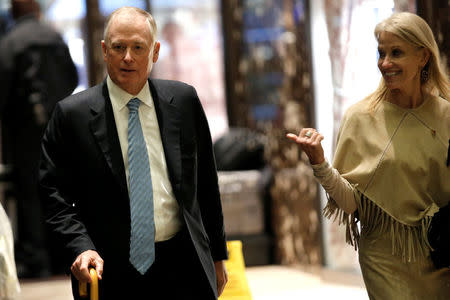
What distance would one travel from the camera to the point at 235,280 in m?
4.01

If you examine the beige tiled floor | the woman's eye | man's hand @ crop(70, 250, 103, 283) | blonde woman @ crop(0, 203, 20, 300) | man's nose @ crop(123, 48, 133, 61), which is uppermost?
man's nose @ crop(123, 48, 133, 61)

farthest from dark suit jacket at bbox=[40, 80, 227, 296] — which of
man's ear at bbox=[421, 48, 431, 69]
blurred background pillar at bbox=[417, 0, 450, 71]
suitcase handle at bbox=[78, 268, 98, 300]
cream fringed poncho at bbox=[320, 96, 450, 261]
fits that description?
blurred background pillar at bbox=[417, 0, 450, 71]

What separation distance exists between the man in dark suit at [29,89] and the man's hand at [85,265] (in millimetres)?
4220

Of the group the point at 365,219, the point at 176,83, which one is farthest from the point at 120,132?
the point at 365,219

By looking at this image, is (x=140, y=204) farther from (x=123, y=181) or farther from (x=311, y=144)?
(x=311, y=144)

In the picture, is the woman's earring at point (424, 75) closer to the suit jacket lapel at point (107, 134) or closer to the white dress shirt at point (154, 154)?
the white dress shirt at point (154, 154)

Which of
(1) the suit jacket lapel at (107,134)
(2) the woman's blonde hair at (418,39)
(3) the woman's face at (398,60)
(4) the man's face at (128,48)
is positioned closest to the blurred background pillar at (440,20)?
(2) the woman's blonde hair at (418,39)

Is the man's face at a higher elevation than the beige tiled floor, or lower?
higher

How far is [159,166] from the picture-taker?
2.76 meters

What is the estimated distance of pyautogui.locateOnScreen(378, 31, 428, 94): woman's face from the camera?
3096mm

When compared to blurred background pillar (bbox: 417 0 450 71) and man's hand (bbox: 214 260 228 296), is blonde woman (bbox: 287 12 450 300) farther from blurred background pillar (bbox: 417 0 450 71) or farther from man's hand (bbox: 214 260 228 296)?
blurred background pillar (bbox: 417 0 450 71)

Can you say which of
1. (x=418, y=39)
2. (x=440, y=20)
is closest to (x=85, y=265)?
(x=418, y=39)

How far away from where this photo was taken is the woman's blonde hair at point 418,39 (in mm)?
3073

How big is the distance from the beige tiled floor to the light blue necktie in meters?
2.97
